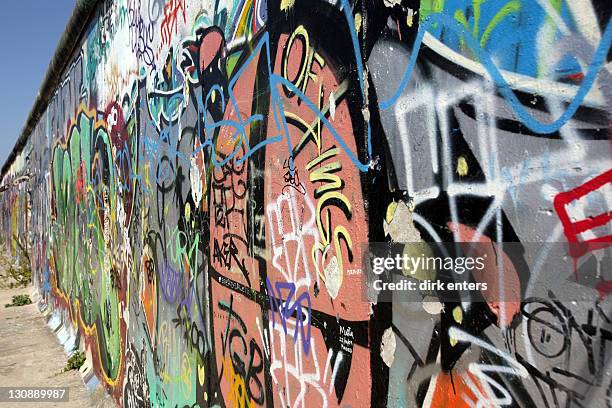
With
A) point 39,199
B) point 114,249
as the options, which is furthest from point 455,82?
point 39,199

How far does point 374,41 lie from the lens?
143 centimetres

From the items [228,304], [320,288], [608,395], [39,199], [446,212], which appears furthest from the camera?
[39,199]

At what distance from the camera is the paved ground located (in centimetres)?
531

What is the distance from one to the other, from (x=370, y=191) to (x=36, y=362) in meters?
6.74

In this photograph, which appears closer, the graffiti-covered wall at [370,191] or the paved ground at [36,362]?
the graffiti-covered wall at [370,191]

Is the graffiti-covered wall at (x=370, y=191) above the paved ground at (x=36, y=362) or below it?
above

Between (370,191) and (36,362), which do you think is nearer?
(370,191)

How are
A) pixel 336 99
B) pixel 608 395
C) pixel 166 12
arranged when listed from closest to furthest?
pixel 608 395 < pixel 336 99 < pixel 166 12

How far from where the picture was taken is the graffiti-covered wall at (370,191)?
996mm

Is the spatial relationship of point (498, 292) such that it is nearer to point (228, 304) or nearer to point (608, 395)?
point (608, 395)

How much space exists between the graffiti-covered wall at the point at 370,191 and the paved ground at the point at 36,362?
2.37 meters

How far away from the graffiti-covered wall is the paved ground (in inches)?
93.4

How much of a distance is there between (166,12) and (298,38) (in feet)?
5.99

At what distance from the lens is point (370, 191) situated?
146 cm
